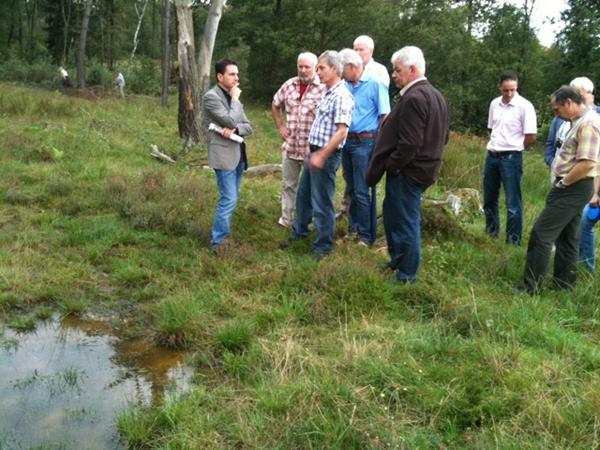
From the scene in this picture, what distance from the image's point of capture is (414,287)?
192 inches

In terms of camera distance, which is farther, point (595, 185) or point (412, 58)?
point (595, 185)

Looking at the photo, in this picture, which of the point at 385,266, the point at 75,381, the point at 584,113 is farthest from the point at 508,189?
the point at 75,381

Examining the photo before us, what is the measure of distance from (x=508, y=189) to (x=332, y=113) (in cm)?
256

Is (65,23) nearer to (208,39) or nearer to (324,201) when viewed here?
(208,39)

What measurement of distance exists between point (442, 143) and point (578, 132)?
1101 millimetres

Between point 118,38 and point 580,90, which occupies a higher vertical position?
point 118,38

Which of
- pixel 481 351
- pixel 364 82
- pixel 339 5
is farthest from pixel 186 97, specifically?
pixel 339 5

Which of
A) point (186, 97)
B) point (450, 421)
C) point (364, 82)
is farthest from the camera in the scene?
point (186, 97)

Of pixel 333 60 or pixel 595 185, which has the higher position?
pixel 333 60

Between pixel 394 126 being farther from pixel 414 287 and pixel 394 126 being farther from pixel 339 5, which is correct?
pixel 339 5

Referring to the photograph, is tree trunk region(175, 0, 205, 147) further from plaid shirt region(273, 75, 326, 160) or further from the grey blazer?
the grey blazer

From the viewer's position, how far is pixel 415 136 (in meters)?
4.60

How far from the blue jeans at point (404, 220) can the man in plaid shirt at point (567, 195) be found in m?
1.04

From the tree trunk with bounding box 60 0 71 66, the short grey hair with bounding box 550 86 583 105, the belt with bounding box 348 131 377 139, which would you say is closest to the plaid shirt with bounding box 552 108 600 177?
the short grey hair with bounding box 550 86 583 105
